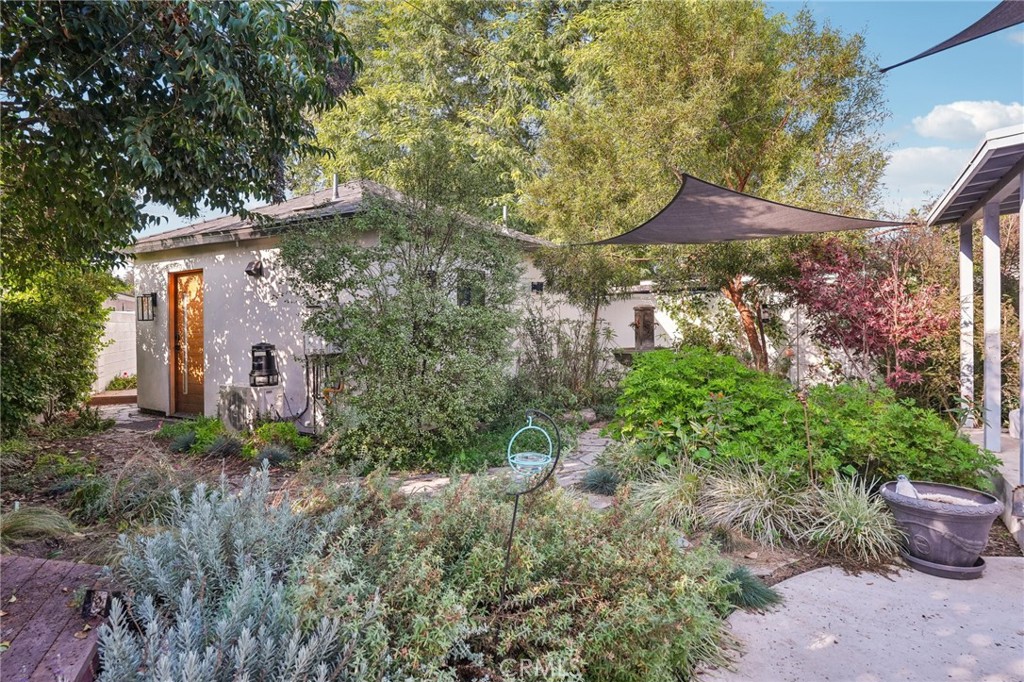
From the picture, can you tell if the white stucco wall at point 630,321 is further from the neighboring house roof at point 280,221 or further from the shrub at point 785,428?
the shrub at point 785,428

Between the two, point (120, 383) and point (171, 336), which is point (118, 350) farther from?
point (171, 336)

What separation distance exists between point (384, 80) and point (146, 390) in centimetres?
1126

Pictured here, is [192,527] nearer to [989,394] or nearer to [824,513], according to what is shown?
[824,513]

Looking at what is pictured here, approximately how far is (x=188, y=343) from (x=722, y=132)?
830cm

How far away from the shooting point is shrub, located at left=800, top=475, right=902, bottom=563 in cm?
331

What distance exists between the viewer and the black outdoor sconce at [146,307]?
27.9 ft

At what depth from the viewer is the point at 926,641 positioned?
2488mm

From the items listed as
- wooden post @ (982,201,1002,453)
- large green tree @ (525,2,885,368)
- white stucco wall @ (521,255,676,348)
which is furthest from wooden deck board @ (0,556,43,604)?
white stucco wall @ (521,255,676,348)

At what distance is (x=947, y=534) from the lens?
3.10 meters

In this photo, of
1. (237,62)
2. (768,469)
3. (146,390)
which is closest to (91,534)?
(237,62)

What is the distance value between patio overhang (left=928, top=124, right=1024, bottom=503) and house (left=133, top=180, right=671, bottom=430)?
3.89m

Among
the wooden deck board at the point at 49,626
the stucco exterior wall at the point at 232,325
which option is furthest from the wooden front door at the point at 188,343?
the wooden deck board at the point at 49,626

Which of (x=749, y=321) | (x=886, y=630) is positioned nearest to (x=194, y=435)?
(x=886, y=630)

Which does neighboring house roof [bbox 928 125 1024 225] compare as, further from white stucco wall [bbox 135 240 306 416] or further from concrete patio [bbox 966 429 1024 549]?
white stucco wall [bbox 135 240 306 416]
